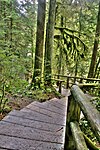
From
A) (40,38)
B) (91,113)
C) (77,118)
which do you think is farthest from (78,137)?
(40,38)

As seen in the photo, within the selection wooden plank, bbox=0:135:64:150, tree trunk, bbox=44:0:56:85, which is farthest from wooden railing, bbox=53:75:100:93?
wooden plank, bbox=0:135:64:150

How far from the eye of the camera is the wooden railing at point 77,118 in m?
1.86

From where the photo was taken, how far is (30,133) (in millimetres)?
3760

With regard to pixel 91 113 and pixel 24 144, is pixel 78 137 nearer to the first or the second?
pixel 91 113

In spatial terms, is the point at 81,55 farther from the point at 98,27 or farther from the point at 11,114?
the point at 11,114

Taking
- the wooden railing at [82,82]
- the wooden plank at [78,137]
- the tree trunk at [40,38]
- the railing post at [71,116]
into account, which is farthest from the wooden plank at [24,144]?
the tree trunk at [40,38]

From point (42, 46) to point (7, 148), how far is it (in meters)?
5.99

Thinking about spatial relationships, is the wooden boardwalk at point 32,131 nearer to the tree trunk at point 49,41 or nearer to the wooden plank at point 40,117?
the wooden plank at point 40,117

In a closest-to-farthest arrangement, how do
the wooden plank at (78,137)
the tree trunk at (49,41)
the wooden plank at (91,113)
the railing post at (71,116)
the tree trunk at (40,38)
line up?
the wooden plank at (91,113) → the wooden plank at (78,137) → the railing post at (71,116) → the tree trunk at (40,38) → the tree trunk at (49,41)

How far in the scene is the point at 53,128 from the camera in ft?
13.6

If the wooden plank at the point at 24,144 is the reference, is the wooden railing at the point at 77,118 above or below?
above

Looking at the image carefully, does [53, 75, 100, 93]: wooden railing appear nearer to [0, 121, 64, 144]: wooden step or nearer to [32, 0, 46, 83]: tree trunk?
[0, 121, 64, 144]: wooden step

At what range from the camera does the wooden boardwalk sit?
3.26 metres

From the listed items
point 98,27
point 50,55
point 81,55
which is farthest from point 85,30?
point 50,55
